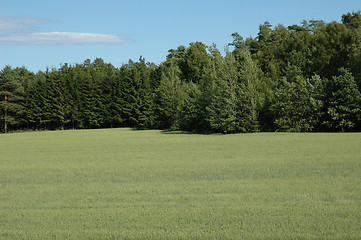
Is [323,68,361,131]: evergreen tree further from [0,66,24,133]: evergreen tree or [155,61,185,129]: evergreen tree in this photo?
[0,66,24,133]: evergreen tree

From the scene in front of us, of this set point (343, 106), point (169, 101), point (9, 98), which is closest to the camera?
point (343, 106)

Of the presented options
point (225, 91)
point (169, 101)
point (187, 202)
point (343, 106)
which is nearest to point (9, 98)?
point (169, 101)

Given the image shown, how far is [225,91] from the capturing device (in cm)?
4706

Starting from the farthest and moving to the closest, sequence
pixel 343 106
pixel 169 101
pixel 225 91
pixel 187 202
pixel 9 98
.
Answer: pixel 9 98, pixel 169 101, pixel 225 91, pixel 343 106, pixel 187 202

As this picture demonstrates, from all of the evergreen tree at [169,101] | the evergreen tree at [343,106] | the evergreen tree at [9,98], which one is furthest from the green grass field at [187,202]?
the evergreen tree at [9,98]

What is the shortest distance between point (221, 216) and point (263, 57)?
67.1m

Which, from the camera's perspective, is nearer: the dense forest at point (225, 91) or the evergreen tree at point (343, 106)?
the evergreen tree at point (343, 106)

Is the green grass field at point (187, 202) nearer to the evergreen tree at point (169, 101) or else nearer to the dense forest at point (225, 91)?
the dense forest at point (225, 91)

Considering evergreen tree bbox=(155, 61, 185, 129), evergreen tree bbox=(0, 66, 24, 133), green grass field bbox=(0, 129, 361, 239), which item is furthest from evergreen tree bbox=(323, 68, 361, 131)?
evergreen tree bbox=(0, 66, 24, 133)

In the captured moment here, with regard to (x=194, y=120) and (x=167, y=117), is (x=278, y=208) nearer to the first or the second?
(x=194, y=120)

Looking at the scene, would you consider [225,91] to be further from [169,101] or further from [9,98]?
[9,98]

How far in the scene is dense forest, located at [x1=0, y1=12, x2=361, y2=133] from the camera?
46.8m

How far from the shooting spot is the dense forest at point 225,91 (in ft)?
154

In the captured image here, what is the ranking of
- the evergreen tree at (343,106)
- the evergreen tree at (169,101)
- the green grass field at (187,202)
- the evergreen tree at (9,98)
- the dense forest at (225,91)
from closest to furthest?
the green grass field at (187,202) < the evergreen tree at (343,106) < the dense forest at (225,91) < the evergreen tree at (169,101) < the evergreen tree at (9,98)
